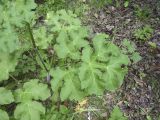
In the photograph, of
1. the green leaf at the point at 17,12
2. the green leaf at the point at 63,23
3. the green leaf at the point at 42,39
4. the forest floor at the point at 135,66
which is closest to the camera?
the green leaf at the point at 17,12

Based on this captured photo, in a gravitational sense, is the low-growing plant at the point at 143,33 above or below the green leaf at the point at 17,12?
below

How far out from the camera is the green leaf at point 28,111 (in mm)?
3098

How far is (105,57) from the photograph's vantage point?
3.19 metres

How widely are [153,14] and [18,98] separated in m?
2.79

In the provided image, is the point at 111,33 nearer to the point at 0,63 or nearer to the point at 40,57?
the point at 40,57

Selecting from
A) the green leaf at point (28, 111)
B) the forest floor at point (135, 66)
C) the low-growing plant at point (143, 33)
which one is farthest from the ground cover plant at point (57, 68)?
the low-growing plant at point (143, 33)

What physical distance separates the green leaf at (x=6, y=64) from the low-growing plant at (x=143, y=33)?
2.15 meters

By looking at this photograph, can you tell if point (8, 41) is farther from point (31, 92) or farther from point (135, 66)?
point (135, 66)

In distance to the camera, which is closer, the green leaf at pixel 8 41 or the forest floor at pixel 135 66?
the green leaf at pixel 8 41

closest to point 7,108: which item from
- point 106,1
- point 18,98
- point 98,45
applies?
point 18,98

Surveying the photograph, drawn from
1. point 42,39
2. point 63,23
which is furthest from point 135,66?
point 42,39

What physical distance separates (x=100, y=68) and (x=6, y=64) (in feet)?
3.04

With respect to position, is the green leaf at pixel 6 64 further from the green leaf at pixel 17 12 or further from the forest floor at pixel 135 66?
the forest floor at pixel 135 66

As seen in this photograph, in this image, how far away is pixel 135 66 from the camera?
4.54m
